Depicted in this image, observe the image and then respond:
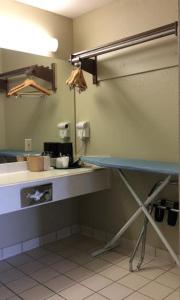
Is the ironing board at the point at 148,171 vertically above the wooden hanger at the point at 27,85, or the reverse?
the wooden hanger at the point at 27,85

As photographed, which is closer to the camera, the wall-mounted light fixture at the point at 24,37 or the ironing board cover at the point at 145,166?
the ironing board cover at the point at 145,166

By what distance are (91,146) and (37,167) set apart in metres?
0.62

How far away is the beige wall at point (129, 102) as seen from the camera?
2250 millimetres

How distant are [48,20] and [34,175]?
55.9 inches

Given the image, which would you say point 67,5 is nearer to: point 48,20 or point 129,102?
point 48,20

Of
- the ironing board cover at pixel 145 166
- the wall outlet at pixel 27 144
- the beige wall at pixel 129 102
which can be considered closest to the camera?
the ironing board cover at pixel 145 166

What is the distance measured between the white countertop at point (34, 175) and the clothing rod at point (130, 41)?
97 centimetres

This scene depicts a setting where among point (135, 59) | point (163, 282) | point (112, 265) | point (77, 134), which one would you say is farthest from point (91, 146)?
point (163, 282)

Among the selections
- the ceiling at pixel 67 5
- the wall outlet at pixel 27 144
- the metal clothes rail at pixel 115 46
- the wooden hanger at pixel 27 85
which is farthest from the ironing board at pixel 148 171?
the ceiling at pixel 67 5

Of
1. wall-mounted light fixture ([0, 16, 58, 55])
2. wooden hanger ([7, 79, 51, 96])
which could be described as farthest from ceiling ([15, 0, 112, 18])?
wooden hanger ([7, 79, 51, 96])

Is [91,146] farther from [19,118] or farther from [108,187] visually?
[19,118]

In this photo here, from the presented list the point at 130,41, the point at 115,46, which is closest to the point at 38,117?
the point at 115,46

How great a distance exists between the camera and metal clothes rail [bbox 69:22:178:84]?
2.09m

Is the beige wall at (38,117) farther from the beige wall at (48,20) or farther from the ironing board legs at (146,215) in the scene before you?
the ironing board legs at (146,215)
